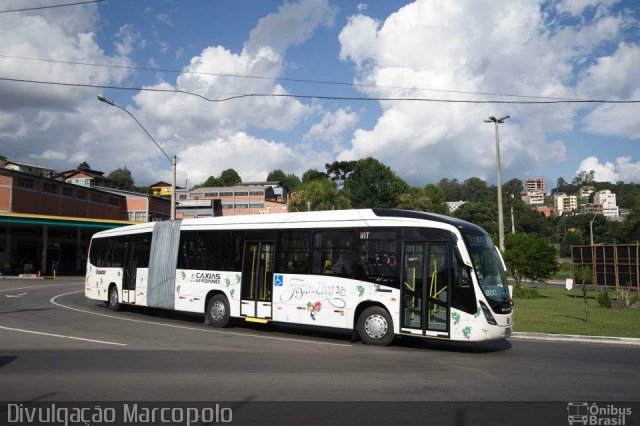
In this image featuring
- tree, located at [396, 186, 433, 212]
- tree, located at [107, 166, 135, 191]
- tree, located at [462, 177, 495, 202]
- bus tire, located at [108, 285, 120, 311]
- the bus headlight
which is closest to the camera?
the bus headlight

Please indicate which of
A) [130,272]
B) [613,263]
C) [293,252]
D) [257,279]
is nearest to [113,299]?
[130,272]

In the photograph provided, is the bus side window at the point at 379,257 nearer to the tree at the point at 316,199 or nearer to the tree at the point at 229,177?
the tree at the point at 316,199

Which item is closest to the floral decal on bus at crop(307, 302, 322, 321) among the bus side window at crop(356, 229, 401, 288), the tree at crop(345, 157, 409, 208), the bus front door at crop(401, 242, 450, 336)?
the bus side window at crop(356, 229, 401, 288)

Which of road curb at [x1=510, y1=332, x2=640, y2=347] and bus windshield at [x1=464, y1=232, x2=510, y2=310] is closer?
bus windshield at [x1=464, y1=232, x2=510, y2=310]

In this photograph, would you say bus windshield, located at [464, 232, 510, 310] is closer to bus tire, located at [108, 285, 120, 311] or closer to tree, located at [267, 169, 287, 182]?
bus tire, located at [108, 285, 120, 311]

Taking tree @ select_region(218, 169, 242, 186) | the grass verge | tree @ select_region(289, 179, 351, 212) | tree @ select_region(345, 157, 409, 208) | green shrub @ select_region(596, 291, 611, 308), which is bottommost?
the grass verge

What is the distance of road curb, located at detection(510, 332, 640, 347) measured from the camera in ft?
45.6

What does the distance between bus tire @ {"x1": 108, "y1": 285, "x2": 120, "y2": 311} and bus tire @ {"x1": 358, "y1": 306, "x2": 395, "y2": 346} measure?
453 inches

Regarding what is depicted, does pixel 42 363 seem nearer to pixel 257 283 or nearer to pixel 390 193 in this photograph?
pixel 257 283

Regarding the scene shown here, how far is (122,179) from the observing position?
12738 cm

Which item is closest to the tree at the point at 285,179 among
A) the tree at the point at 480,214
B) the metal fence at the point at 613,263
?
the tree at the point at 480,214

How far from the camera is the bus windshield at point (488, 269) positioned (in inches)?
470

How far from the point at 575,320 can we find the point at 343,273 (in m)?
9.75

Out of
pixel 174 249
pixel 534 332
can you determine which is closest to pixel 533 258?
pixel 534 332
